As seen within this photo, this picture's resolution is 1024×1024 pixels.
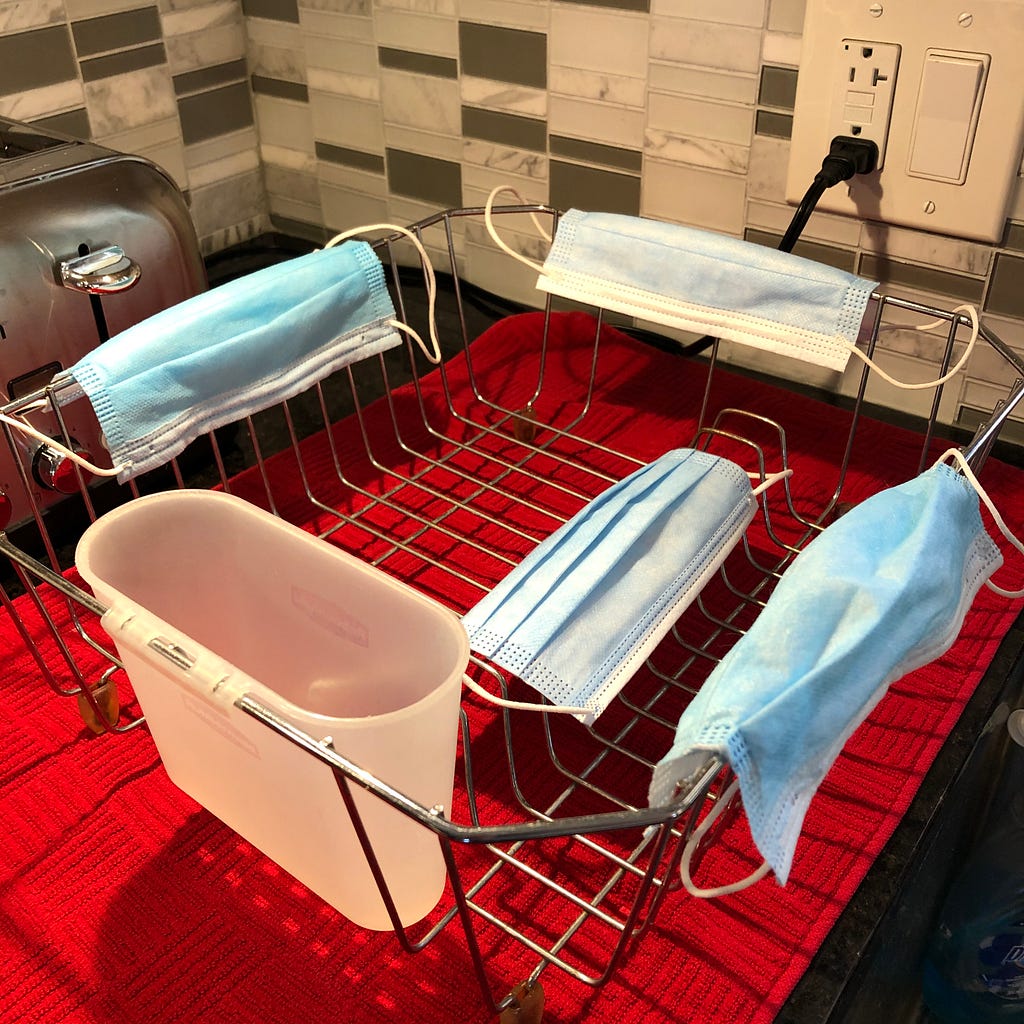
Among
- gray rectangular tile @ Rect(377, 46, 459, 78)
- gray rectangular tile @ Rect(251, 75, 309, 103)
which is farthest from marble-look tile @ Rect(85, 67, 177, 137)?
gray rectangular tile @ Rect(377, 46, 459, 78)

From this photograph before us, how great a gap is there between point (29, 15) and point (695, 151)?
0.57 m

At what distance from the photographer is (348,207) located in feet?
3.70

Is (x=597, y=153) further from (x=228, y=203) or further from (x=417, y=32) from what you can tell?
(x=228, y=203)

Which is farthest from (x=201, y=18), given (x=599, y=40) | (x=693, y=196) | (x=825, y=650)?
(x=825, y=650)

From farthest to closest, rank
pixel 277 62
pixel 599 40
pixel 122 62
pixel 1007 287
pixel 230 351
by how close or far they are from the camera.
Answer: pixel 277 62 → pixel 122 62 → pixel 599 40 → pixel 1007 287 → pixel 230 351

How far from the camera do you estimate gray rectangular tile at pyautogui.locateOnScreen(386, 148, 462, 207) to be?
3.38ft

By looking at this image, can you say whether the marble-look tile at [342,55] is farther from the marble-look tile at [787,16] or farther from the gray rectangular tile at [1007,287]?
the gray rectangular tile at [1007,287]

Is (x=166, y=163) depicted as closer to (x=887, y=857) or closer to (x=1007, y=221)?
(x=1007, y=221)

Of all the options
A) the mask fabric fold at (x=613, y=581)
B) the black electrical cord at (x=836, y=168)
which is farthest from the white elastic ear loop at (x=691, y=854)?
the black electrical cord at (x=836, y=168)

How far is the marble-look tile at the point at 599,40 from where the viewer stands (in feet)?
2.80

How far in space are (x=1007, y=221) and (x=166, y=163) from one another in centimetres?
77

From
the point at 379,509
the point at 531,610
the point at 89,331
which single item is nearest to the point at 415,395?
the point at 379,509

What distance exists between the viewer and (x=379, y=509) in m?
0.81

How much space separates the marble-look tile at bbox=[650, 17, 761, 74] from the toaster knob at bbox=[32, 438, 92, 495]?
0.54 m
